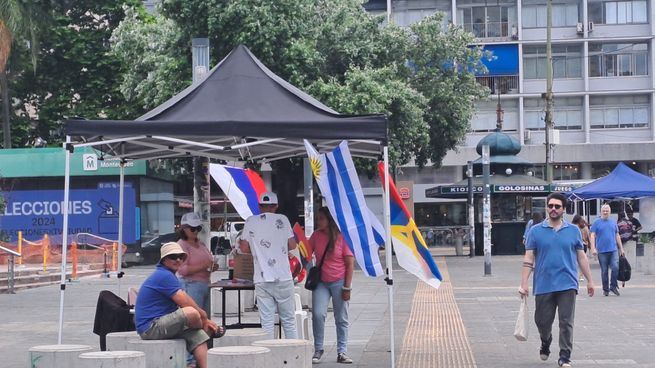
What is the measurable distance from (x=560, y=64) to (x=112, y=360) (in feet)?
180

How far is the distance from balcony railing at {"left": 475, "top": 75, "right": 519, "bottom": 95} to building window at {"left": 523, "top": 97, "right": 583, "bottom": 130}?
104cm

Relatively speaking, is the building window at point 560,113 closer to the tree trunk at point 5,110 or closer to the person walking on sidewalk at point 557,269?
the tree trunk at point 5,110

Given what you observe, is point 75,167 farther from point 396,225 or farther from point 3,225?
point 396,225

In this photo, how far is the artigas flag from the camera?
37.9ft

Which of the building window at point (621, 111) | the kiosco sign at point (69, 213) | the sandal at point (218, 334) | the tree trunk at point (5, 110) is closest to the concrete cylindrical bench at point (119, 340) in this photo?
the sandal at point (218, 334)

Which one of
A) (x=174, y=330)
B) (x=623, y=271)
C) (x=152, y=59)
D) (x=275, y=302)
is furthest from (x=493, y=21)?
(x=174, y=330)

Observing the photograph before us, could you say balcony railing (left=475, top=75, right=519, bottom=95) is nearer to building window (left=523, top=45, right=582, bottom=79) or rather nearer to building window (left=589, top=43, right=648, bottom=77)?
building window (left=523, top=45, right=582, bottom=79)

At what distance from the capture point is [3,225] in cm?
3844

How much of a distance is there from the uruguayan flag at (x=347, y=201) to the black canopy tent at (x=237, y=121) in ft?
0.69

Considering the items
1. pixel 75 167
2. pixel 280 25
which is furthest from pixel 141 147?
pixel 75 167

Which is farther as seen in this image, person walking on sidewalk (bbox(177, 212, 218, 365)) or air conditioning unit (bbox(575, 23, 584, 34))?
air conditioning unit (bbox(575, 23, 584, 34))

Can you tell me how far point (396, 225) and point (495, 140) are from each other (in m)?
33.3

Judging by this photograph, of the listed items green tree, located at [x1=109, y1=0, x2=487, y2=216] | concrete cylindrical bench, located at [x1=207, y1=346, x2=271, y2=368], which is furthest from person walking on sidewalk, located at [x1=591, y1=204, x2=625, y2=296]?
concrete cylindrical bench, located at [x1=207, y1=346, x2=271, y2=368]

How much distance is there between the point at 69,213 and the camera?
3766 centimetres
